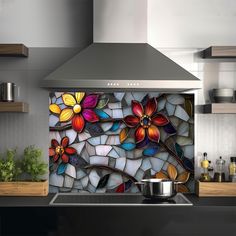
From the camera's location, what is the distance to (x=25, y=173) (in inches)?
143

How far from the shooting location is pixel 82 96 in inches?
144

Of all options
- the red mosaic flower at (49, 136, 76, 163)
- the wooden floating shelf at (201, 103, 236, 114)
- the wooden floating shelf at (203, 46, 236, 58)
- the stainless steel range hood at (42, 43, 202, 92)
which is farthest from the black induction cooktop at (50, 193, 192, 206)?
the wooden floating shelf at (203, 46, 236, 58)

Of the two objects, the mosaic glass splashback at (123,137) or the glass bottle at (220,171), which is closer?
the glass bottle at (220,171)

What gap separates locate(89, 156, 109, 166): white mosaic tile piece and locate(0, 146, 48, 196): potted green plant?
34cm

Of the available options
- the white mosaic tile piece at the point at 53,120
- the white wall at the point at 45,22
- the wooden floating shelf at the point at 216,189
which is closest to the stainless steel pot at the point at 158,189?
the wooden floating shelf at the point at 216,189

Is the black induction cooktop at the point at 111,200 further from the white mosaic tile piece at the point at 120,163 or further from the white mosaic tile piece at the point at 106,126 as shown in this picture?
the white mosaic tile piece at the point at 106,126

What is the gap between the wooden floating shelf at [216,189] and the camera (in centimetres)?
341

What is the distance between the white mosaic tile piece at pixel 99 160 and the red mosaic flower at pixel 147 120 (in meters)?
0.27

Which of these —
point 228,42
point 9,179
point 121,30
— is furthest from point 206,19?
point 9,179

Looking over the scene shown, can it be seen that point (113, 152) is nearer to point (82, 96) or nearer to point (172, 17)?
point (82, 96)

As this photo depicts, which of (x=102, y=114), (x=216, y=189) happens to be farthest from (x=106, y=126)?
(x=216, y=189)

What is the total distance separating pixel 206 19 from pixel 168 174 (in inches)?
46.6

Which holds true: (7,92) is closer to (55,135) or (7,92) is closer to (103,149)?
(55,135)

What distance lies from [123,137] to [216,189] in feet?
2.51
